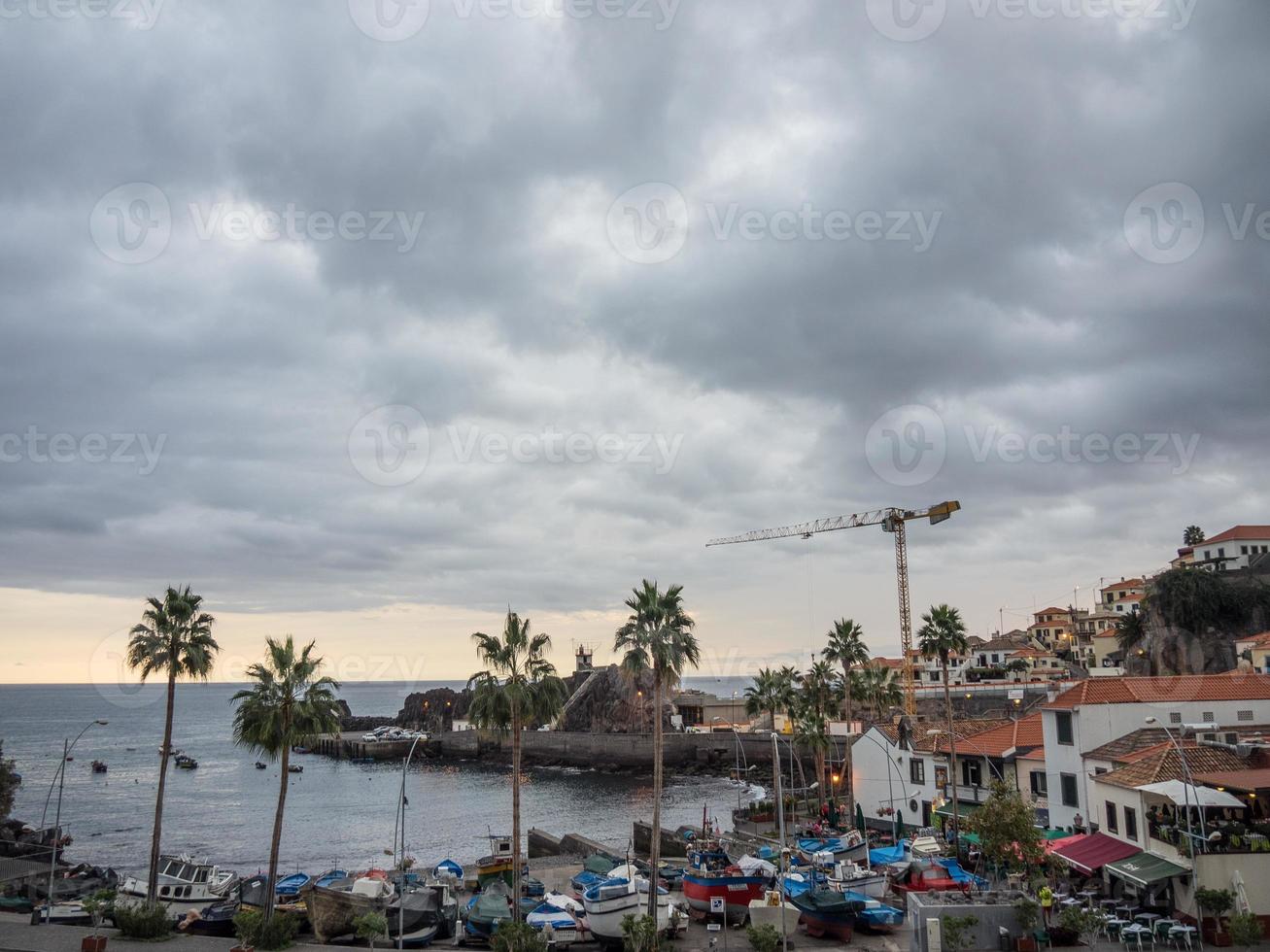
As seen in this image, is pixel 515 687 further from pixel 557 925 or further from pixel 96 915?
pixel 96 915

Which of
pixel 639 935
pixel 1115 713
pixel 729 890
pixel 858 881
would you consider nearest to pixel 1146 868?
pixel 858 881

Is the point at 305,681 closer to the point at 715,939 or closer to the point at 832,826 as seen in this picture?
the point at 715,939

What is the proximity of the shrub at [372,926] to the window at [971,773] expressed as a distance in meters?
41.1

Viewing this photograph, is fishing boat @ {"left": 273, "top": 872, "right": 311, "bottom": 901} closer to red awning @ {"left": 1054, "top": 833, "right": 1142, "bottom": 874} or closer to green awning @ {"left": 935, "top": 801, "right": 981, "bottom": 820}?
red awning @ {"left": 1054, "top": 833, "right": 1142, "bottom": 874}

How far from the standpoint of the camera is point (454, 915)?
134ft

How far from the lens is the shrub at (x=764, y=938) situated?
32.3 m

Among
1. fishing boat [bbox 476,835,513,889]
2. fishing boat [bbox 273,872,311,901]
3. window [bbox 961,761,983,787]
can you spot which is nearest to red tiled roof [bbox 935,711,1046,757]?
window [bbox 961,761,983,787]

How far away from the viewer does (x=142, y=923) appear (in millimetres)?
35906

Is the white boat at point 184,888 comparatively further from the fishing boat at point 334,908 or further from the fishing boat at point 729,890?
the fishing boat at point 729,890

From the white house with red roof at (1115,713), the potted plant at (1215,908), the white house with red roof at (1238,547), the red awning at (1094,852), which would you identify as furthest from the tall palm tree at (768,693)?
the white house with red roof at (1238,547)

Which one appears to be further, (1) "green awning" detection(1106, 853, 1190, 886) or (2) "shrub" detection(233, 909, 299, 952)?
(2) "shrub" detection(233, 909, 299, 952)

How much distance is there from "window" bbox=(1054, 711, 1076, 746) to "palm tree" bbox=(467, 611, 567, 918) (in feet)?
94.0

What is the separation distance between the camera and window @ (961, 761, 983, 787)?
199ft

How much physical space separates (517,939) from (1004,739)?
40.5 metres
